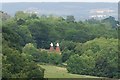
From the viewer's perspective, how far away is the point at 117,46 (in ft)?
81.7

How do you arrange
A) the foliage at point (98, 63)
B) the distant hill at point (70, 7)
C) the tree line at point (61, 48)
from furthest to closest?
the distant hill at point (70, 7) → the foliage at point (98, 63) → the tree line at point (61, 48)

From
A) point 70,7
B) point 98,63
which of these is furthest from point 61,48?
point 70,7

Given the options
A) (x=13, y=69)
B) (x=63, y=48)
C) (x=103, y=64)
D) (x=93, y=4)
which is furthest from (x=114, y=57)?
(x=93, y=4)

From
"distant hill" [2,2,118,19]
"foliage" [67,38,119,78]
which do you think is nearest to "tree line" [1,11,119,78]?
"foliage" [67,38,119,78]

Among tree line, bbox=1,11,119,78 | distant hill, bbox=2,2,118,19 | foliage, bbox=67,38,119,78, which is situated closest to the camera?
tree line, bbox=1,11,119,78

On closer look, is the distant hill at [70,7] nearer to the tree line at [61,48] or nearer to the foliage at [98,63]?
the tree line at [61,48]

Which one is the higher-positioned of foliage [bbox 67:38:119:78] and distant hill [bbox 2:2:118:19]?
distant hill [bbox 2:2:118:19]

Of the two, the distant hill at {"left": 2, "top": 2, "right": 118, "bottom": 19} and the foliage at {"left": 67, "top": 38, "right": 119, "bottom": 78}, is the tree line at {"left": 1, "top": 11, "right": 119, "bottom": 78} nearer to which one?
the foliage at {"left": 67, "top": 38, "right": 119, "bottom": 78}

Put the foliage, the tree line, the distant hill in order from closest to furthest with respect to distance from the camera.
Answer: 1. the tree line
2. the foliage
3. the distant hill

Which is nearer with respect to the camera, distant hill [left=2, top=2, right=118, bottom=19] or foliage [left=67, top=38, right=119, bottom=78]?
foliage [left=67, top=38, right=119, bottom=78]

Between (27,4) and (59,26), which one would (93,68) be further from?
(27,4)

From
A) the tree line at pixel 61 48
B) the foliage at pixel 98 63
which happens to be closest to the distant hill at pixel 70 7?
the tree line at pixel 61 48

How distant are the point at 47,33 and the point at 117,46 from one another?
9.86 metres

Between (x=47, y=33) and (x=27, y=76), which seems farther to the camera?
(x=47, y=33)
